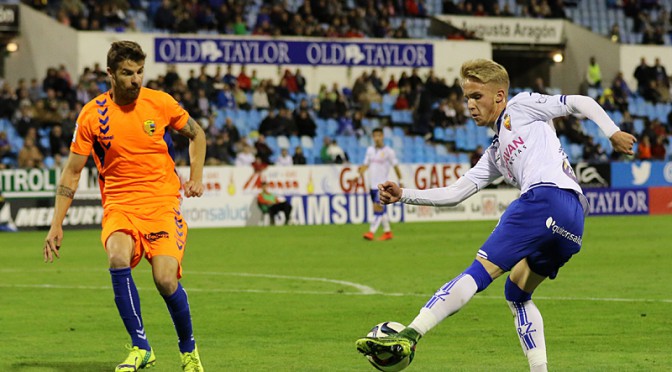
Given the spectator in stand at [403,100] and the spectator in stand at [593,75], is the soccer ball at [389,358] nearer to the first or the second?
the spectator in stand at [403,100]

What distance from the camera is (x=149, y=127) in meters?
8.71

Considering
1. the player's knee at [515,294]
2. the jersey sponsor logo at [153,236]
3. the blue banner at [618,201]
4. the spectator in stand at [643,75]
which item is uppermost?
the spectator in stand at [643,75]

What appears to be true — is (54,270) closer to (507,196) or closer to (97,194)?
(97,194)

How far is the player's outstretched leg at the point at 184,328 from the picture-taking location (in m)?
8.66

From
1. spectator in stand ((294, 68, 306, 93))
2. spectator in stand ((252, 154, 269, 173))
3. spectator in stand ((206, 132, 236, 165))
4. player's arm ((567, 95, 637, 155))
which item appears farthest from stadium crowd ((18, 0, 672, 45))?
player's arm ((567, 95, 637, 155))

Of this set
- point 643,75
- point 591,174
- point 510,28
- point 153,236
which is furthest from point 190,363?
point 510,28

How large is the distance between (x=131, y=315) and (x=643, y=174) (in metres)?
29.7

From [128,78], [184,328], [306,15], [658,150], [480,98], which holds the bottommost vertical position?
[184,328]

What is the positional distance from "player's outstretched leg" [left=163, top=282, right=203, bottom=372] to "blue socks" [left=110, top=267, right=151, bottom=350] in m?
0.25

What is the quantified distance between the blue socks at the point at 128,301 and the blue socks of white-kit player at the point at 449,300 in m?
2.62

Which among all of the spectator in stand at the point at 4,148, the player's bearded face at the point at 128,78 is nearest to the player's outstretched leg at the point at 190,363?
the player's bearded face at the point at 128,78

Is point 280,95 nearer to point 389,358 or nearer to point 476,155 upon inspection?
point 476,155

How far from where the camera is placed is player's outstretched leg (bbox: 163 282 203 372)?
8.66 m

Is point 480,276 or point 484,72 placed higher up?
point 484,72
